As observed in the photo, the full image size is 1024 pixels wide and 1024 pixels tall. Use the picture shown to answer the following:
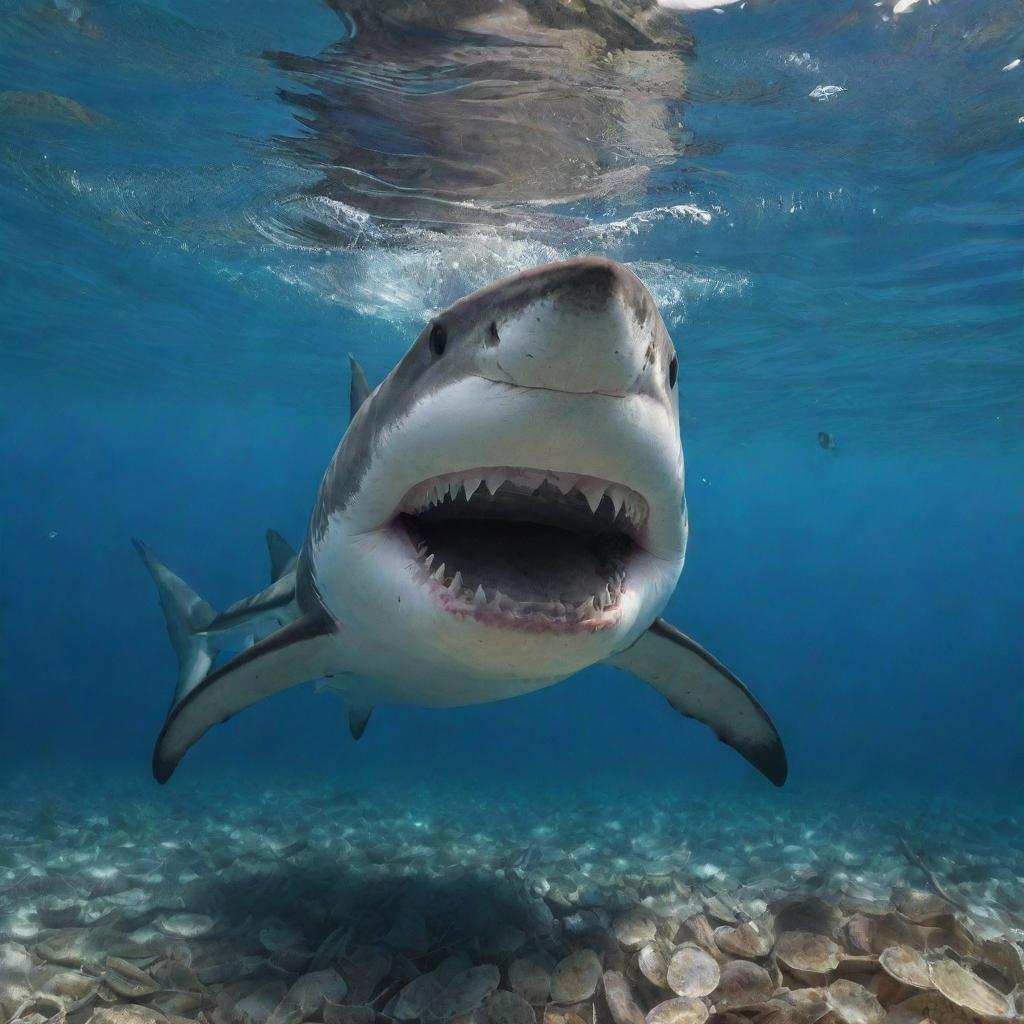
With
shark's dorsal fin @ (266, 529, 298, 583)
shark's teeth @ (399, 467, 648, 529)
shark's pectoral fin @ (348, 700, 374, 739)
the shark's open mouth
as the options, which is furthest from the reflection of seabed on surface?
shark's dorsal fin @ (266, 529, 298, 583)

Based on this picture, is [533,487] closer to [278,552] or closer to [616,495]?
[616,495]

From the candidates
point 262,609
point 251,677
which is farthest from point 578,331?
point 262,609

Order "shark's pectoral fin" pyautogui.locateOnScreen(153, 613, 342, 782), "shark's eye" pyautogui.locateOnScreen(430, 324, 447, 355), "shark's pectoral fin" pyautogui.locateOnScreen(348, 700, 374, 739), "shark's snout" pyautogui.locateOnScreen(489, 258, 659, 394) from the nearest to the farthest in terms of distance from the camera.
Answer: "shark's snout" pyautogui.locateOnScreen(489, 258, 659, 394) < "shark's eye" pyautogui.locateOnScreen(430, 324, 447, 355) < "shark's pectoral fin" pyautogui.locateOnScreen(153, 613, 342, 782) < "shark's pectoral fin" pyautogui.locateOnScreen(348, 700, 374, 739)

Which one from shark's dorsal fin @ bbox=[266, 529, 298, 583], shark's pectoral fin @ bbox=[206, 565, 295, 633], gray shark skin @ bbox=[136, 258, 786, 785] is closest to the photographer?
gray shark skin @ bbox=[136, 258, 786, 785]

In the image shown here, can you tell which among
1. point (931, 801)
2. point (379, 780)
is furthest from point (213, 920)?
point (931, 801)

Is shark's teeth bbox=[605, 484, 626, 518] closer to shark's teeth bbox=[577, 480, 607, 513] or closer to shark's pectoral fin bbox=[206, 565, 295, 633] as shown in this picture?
shark's teeth bbox=[577, 480, 607, 513]

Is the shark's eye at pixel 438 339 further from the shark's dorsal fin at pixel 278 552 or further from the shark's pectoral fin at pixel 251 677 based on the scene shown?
the shark's dorsal fin at pixel 278 552

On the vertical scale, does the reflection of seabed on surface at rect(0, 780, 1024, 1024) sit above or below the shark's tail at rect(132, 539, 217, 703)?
below

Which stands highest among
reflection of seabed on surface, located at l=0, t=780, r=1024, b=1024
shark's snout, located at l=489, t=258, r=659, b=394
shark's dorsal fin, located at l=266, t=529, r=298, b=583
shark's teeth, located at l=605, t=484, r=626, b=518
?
shark's snout, located at l=489, t=258, r=659, b=394

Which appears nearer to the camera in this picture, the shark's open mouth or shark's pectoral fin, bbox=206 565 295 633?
the shark's open mouth

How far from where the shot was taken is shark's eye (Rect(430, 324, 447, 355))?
2.24m

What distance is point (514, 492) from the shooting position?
282 cm

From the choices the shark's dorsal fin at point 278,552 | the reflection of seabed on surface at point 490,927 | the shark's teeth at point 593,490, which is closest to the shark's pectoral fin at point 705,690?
the reflection of seabed on surface at point 490,927

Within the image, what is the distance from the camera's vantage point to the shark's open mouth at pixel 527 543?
228 centimetres
